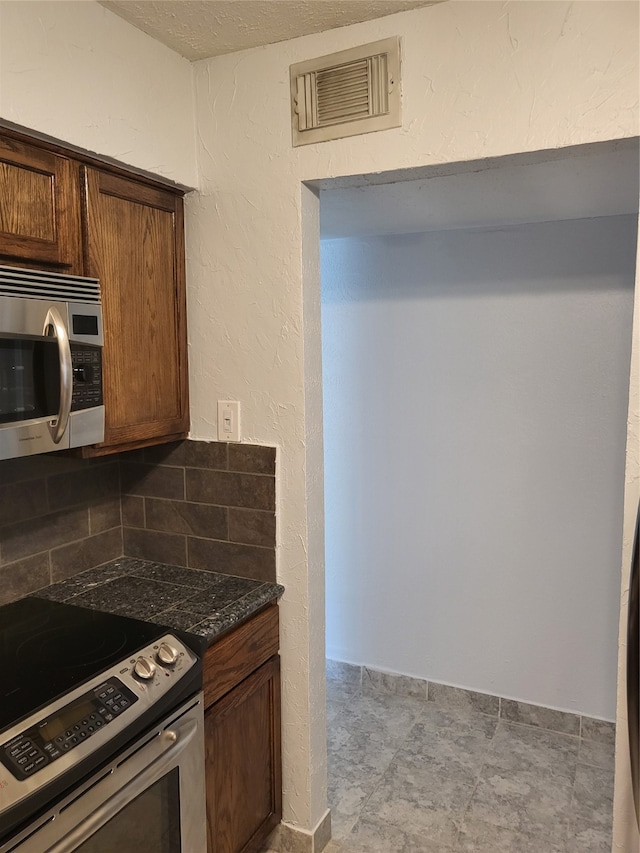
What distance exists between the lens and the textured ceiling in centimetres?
166

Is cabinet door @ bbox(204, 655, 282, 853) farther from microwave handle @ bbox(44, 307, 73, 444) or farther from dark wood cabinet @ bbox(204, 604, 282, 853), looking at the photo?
microwave handle @ bbox(44, 307, 73, 444)

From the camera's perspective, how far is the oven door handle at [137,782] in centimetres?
129

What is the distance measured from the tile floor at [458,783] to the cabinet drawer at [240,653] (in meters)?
0.74

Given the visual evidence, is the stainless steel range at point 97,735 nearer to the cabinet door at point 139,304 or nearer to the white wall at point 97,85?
the cabinet door at point 139,304

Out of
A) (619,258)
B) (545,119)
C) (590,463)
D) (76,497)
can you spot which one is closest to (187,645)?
(76,497)

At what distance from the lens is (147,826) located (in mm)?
1510

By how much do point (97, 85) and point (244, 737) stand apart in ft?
5.96

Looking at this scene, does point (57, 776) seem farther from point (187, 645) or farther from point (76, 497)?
point (76, 497)

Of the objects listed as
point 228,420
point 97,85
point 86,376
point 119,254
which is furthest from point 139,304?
point 97,85

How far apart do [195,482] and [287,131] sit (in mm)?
1101

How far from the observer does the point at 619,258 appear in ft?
8.16

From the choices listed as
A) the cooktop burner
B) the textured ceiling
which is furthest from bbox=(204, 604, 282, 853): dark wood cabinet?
the textured ceiling

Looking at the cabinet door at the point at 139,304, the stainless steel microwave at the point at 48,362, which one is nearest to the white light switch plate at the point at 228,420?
the cabinet door at the point at 139,304

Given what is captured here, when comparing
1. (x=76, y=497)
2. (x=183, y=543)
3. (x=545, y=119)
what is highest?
(x=545, y=119)
